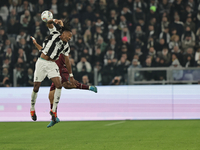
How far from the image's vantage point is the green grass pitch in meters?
7.59

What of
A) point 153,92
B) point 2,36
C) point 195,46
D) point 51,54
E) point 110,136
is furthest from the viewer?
point 2,36

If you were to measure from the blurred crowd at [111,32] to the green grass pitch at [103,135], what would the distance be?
2.64 meters

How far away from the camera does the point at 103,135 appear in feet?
29.8

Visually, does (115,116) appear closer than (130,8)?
Yes

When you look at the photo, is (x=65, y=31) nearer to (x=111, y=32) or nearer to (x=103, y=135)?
(x=103, y=135)

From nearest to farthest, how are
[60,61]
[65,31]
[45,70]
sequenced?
[65,31]
[45,70]
[60,61]

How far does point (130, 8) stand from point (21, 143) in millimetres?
9779

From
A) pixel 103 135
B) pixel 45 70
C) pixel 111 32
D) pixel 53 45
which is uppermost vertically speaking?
pixel 111 32

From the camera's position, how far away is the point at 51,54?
8.03m

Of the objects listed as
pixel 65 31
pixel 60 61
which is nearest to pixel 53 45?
pixel 65 31

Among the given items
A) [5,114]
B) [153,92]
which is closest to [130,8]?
[153,92]

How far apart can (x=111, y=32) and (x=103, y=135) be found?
23.3 ft

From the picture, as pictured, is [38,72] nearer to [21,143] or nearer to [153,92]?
[21,143]

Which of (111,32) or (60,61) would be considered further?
(111,32)
